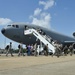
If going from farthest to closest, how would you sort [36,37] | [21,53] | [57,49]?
[36,37] < [21,53] < [57,49]

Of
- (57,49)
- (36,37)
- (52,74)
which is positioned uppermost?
(36,37)

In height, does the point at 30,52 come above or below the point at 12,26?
below

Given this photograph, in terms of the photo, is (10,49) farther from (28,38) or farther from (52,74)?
(52,74)

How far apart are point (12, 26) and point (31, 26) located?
333 centimetres

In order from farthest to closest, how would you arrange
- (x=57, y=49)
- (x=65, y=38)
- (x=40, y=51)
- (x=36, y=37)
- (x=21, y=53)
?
(x=65, y=38) → (x=36, y=37) → (x=40, y=51) → (x=21, y=53) → (x=57, y=49)

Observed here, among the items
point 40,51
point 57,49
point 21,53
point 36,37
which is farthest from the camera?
point 36,37

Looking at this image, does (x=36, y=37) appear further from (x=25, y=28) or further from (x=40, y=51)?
(x=40, y=51)

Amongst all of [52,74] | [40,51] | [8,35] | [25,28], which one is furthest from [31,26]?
[52,74]

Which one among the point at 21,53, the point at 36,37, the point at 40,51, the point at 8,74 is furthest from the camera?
the point at 36,37

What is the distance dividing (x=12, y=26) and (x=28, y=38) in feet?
11.4

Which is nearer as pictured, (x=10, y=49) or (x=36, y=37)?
(x=10, y=49)

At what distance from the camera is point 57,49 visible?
2928 centimetres

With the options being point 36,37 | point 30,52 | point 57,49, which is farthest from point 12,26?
point 57,49

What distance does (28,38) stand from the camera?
4550cm
